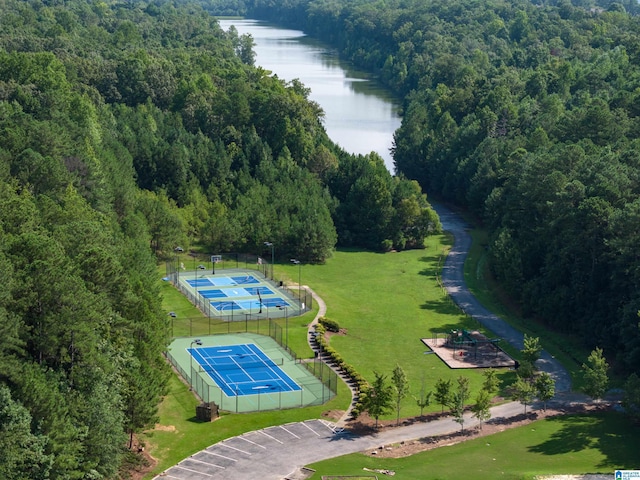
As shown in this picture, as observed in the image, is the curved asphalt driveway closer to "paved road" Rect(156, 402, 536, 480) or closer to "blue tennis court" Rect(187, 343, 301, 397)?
"paved road" Rect(156, 402, 536, 480)

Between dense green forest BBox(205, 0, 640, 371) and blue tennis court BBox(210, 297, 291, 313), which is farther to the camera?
blue tennis court BBox(210, 297, 291, 313)

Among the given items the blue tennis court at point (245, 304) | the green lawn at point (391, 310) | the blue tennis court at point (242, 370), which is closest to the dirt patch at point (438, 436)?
the green lawn at point (391, 310)

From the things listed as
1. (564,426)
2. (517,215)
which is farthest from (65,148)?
(564,426)

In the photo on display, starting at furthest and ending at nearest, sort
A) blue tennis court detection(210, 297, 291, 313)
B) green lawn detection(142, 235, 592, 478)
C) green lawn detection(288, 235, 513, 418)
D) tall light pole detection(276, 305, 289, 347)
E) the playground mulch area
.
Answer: blue tennis court detection(210, 297, 291, 313)
tall light pole detection(276, 305, 289, 347)
the playground mulch area
green lawn detection(288, 235, 513, 418)
green lawn detection(142, 235, 592, 478)

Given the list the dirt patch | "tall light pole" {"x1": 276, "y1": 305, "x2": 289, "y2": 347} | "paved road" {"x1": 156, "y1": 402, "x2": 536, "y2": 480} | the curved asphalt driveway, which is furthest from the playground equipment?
"paved road" {"x1": 156, "y1": 402, "x2": 536, "y2": 480}

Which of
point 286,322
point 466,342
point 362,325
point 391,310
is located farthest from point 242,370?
point 391,310

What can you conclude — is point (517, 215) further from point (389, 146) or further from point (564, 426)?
point (389, 146)

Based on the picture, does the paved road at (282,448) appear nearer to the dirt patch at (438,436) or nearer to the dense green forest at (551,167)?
the dirt patch at (438,436)

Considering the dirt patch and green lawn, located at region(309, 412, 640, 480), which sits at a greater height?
green lawn, located at region(309, 412, 640, 480)
